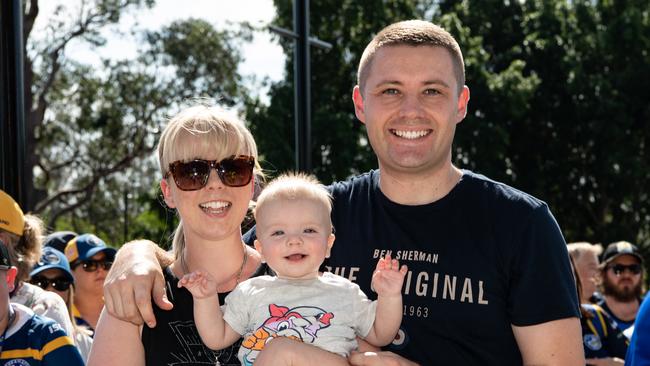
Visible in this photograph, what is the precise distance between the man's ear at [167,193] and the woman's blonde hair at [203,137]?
39mm

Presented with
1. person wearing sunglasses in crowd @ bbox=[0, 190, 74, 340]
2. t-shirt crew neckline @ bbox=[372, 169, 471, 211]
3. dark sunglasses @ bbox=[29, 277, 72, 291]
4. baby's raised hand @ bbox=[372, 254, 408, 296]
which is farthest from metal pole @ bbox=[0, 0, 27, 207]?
baby's raised hand @ bbox=[372, 254, 408, 296]

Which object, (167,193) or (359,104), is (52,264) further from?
(359,104)

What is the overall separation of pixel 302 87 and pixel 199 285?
7.09 metres

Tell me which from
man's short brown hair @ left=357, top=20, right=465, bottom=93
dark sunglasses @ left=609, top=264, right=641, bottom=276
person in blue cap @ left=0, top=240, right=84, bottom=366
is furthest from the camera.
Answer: dark sunglasses @ left=609, top=264, right=641, bottom=276

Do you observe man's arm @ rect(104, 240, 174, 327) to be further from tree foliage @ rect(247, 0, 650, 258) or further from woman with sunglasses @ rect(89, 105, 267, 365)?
tree foliage @ rect(247, 0, 650, 258)

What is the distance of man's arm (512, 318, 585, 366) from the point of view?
292 centimetres

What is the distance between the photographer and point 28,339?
406cm

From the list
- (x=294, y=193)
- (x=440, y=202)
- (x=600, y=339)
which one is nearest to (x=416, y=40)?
(x=440, y=202)

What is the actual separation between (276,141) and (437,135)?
72.8ft

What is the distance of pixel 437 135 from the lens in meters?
3.28

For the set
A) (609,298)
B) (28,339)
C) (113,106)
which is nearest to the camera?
(28,339)

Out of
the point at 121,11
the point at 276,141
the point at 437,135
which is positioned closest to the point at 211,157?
the point at 437,135

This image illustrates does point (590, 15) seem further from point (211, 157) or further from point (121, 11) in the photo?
point (211, 157)

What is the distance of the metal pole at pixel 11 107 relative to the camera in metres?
6.30
